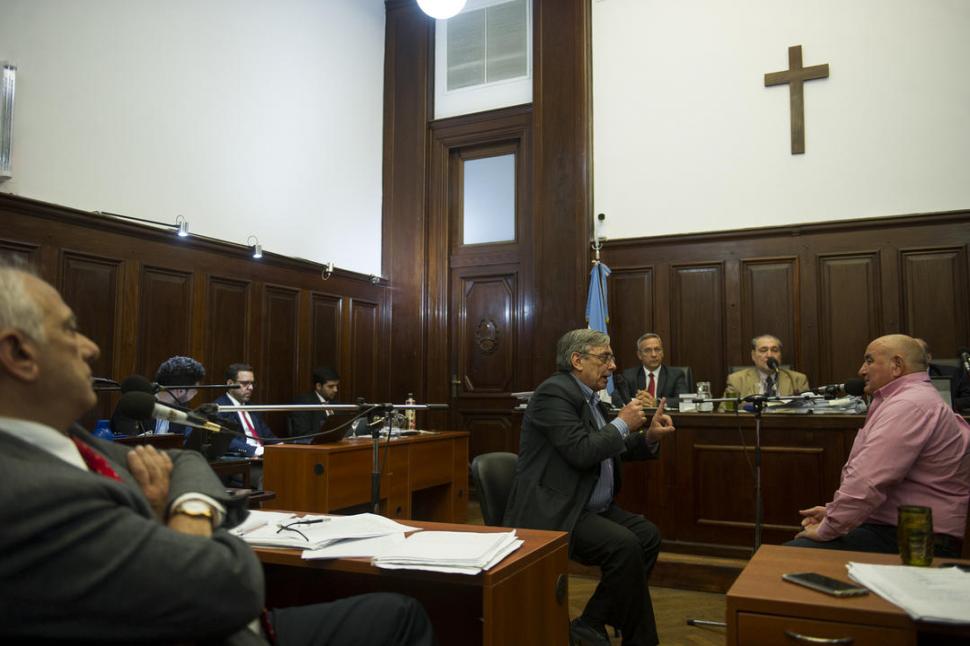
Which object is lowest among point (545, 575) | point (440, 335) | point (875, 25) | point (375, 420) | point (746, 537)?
point (746, 537)

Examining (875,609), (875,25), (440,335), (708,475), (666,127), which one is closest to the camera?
Answer: (875,609)

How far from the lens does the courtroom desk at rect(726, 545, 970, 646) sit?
143cm

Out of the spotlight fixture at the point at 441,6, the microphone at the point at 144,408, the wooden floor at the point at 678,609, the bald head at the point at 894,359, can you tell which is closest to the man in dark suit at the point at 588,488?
the wooden floor at the point at 678,609

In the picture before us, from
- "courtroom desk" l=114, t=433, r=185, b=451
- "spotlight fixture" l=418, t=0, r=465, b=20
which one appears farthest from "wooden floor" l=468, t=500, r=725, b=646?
"spotlight fixture" l=418, t=0, r=465, b=20

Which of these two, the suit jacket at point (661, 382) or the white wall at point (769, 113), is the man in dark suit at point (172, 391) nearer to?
the suit jacket at point (661, 382)

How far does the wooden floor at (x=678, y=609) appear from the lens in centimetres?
332

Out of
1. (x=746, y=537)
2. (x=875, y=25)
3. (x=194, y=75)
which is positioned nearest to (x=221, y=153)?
(x=194, y=75)

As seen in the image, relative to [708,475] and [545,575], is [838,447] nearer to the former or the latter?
[708,475]

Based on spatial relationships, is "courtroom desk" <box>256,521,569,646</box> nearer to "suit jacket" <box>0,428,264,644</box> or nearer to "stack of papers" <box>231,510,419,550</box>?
"stack of papers" <box>231,510,419,550</box>

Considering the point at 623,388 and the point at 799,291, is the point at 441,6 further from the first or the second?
the point at 799,291

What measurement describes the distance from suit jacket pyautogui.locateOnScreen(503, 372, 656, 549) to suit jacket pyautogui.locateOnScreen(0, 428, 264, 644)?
188 centimetres

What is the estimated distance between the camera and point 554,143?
7.11m

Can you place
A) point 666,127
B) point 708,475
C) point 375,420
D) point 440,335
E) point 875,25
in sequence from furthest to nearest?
point 440,335
point 666,127
point 875,25
point 708,475
point 375,420

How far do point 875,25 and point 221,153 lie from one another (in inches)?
214
